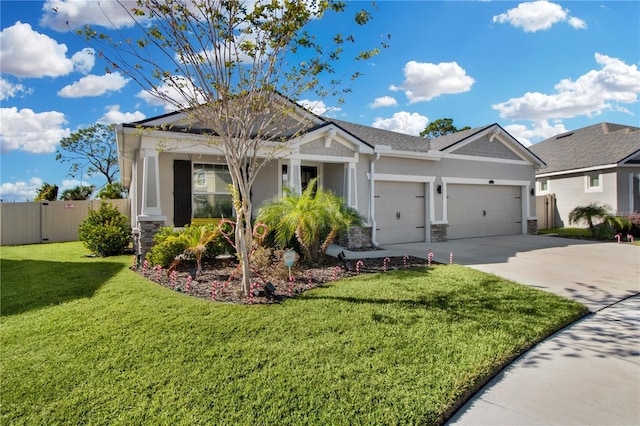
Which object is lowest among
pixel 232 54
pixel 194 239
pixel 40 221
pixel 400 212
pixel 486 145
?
pixel 194 239

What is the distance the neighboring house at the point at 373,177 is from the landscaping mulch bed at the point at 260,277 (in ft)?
7.32

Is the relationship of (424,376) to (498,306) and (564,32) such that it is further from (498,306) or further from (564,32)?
(564,32)

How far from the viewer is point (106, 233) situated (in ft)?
33.4

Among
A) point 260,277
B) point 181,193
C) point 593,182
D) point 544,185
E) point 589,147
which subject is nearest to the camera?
point 260,277

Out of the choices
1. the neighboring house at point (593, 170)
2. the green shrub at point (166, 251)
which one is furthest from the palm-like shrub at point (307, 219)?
the neighboring house at point (593, 170)

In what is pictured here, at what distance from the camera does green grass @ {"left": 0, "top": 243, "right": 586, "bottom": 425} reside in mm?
2871

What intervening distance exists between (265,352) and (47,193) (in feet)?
75.0

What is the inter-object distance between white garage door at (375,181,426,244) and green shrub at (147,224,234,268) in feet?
19.0

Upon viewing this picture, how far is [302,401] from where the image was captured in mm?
2891

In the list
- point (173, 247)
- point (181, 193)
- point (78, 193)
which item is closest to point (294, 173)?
point (181, 193)

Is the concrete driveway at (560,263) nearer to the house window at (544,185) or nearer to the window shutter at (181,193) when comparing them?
the window shutter at (181,193)

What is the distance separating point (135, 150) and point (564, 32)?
42.5 feet

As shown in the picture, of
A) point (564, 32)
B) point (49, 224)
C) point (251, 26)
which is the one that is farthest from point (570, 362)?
point (49, 224)

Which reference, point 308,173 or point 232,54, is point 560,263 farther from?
point 232,54
